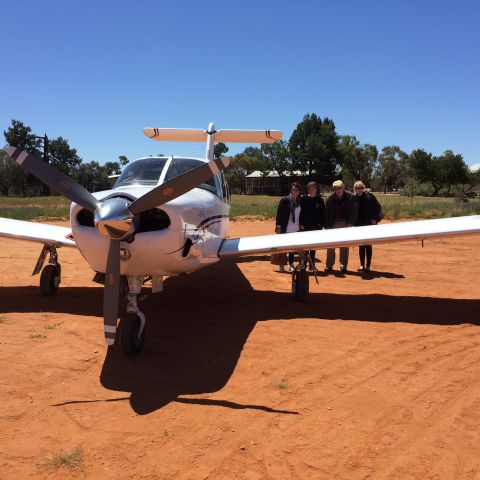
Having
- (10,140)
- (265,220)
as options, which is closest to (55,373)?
(265,220)

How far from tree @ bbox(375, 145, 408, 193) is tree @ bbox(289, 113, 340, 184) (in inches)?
1521

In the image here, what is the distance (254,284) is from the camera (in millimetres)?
8930

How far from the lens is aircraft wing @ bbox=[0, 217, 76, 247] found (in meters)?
7.31

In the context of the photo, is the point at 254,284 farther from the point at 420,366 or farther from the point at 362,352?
the point at 420,366

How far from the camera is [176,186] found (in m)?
4.49

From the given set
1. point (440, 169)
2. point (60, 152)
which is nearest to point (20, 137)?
point (60, 152)

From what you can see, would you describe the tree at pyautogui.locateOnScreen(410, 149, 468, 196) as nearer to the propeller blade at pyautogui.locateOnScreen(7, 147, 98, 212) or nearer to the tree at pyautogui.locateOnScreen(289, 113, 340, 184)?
the tree at pyautogui.locateOnScreen(289, 113, 340, 184)

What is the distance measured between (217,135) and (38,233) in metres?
5.97

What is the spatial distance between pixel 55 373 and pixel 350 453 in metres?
3.00

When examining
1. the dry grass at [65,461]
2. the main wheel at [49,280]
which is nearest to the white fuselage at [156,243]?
the dry grass at [65,461]

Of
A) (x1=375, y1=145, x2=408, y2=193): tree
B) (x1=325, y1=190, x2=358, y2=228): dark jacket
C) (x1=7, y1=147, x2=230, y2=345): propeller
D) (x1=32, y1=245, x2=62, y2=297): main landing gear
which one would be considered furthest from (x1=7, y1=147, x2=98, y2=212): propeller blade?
(x1=375, y1=145, x2=408, y2=193): tree

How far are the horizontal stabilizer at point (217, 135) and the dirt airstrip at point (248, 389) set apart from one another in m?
4.97

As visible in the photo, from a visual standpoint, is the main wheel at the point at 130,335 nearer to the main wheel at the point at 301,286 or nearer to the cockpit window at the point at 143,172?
the cockpit window at the point at 143,172

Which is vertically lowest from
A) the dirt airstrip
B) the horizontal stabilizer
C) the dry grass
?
the dry grass
